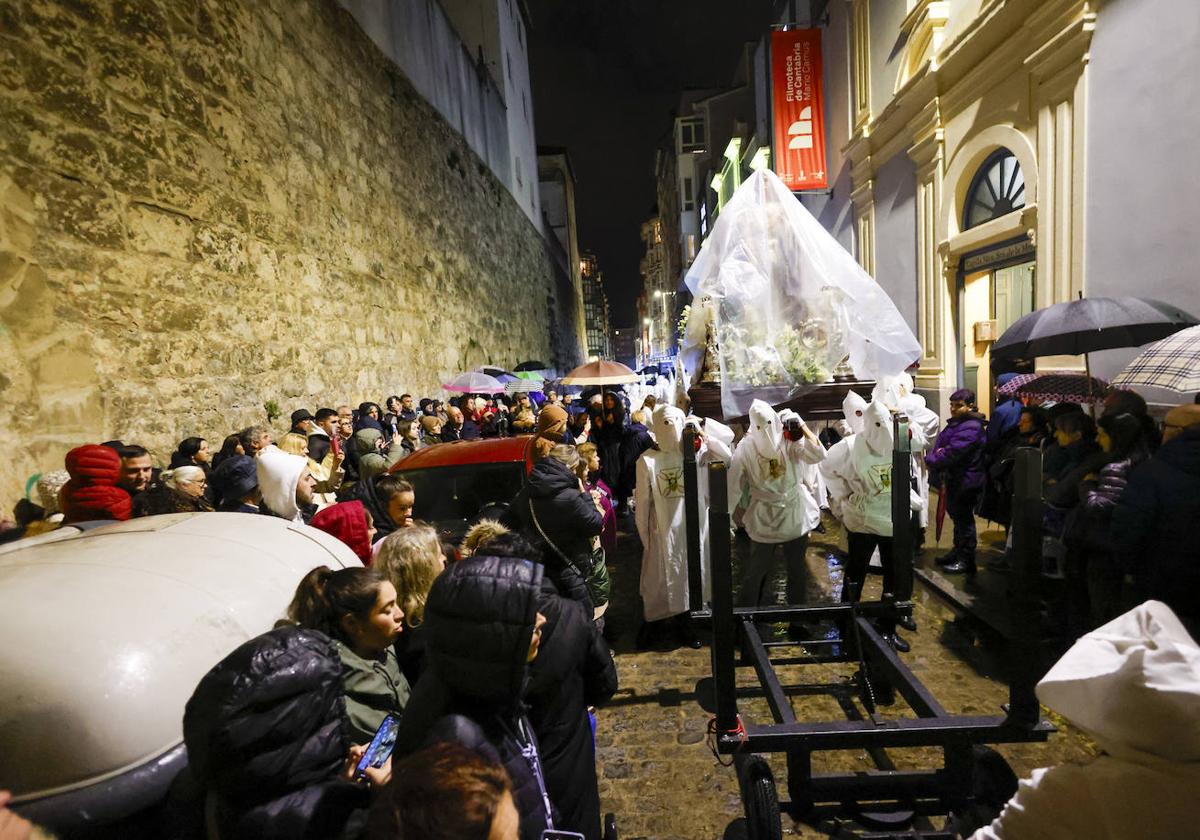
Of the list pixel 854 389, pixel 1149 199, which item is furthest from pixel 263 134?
pixel 1149 199

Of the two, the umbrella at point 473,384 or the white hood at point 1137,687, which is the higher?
the umbrella at point 473,384

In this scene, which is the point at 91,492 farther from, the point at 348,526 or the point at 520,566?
the point at 520,566

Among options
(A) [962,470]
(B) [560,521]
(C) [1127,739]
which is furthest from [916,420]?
(C) [1127,739]

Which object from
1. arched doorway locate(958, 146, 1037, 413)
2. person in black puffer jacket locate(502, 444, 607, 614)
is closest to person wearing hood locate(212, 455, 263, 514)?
person in black puffer jacket locate(502, 444, 607, 614)

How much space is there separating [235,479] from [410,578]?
1.87m

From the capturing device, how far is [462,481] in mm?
4547

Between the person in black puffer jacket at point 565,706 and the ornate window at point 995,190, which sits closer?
the person in black puffer jacket at point 565,706

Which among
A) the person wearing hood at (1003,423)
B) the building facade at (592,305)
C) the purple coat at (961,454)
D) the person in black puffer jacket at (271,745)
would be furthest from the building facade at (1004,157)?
the building facade at (592,305)

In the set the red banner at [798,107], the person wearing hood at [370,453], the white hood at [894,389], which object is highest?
the red banner at [798,107]

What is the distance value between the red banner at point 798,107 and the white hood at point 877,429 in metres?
9.78

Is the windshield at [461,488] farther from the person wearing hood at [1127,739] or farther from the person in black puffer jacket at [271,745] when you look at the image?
the person wearing hood at [1127,739]

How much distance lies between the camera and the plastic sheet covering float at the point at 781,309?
501cm

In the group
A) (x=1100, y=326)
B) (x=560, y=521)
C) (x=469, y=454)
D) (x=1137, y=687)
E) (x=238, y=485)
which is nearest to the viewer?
(x=1137, y=687)

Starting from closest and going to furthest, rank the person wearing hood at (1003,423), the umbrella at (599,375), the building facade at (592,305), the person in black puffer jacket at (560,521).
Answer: the person in black puffer jacket at (560,521) → the person wearing hood at (1003,423) → the umbrella at (599,375) → the building facade at (592,305)
